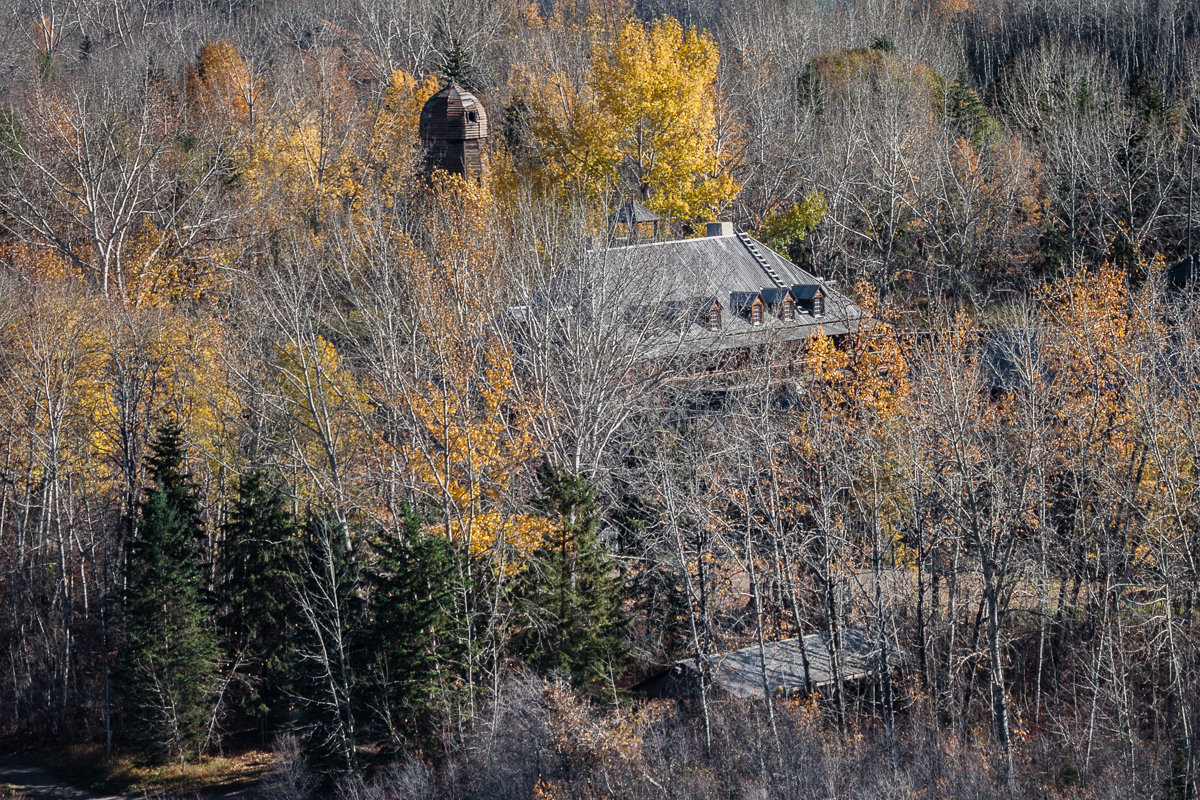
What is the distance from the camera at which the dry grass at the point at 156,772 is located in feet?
79.4

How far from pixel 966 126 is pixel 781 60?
1217 centimetres

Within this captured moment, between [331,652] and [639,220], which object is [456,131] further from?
[331,652]

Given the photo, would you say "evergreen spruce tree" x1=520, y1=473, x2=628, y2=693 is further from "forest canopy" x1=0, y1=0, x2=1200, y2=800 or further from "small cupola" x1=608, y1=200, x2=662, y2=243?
"small cupola" x1=608, y1=200, x2=662, y2=243

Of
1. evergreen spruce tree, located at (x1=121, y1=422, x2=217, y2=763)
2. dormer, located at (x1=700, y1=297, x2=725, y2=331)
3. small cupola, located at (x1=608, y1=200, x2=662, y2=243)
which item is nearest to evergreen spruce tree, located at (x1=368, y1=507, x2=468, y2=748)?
evergreen spruce tree, located at (x1=121, y1=422, x2=217, y2=763)

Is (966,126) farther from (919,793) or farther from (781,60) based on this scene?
(919,793)

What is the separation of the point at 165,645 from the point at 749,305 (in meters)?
18.8

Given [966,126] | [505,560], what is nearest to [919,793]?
[505,560]

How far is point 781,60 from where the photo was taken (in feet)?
196

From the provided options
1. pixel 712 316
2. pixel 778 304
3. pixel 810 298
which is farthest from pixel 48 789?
pixel 810 298

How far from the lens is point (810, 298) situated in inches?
1393

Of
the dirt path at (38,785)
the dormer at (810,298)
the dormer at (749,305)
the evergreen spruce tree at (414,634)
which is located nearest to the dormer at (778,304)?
the dormer at (749,305)

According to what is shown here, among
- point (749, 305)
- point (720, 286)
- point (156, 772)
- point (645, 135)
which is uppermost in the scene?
point (645, 135)

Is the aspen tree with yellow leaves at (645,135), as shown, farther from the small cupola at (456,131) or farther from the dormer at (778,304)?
the dormer at (778,304)

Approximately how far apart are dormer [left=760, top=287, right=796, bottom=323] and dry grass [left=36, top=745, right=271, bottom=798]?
1900 cm
